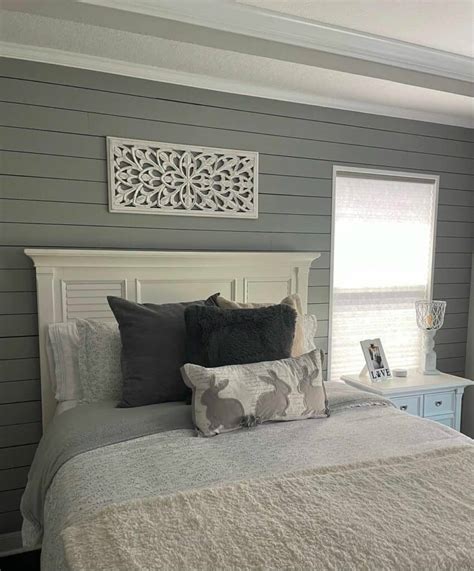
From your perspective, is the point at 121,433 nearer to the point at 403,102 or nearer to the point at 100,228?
the point at 100,228

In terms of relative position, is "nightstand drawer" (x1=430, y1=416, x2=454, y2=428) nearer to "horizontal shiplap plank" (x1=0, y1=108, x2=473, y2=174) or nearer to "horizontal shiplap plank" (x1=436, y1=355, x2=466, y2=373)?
"horizontal shiplap plank" (x1=436, y1=355, x2=466, y2=373)

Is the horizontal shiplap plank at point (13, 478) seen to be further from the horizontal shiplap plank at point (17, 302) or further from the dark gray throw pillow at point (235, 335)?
the dark gray throw pillow at point (235, 335)

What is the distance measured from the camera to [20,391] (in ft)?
7.45

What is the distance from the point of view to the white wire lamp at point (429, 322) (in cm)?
298

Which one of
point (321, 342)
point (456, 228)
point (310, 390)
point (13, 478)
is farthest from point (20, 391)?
point (456, 228)

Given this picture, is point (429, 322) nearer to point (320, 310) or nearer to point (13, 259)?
point (320, 310)

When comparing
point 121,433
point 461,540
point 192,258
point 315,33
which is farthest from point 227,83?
point 461,540

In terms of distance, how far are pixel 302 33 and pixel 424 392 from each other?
205cm

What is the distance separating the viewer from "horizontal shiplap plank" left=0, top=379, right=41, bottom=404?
225 centimetres

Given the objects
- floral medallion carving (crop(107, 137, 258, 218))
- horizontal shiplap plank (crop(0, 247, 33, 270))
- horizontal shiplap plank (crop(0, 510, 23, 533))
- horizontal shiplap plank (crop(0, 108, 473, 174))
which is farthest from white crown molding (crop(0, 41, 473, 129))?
horizontal shiplap plank (crop(0, 510, 23, 533))

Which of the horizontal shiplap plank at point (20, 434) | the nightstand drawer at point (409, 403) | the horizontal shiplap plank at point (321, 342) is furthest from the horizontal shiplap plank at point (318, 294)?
the horizontal shiplap plank at point (20, 434)

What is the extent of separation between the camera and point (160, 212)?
2.46 metres

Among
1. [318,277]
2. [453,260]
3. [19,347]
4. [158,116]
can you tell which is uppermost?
[158,116]

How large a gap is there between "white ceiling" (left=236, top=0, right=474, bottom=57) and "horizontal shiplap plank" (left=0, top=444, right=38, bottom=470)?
223cm
